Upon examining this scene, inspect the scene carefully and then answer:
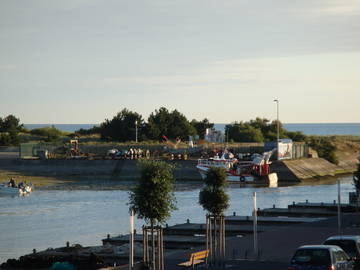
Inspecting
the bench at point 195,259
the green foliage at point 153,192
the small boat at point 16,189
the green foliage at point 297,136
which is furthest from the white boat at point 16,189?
the green foliage at point 297,136

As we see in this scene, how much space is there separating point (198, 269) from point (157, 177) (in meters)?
4.96

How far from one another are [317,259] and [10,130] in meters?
134

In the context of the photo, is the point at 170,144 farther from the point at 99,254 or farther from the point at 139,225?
the point at 99,254

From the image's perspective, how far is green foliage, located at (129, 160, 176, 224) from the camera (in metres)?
30.2

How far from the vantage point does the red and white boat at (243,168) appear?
110188 mm

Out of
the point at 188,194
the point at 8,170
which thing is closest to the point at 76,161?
the point at 8,170

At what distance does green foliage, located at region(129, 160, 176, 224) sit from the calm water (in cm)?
1582

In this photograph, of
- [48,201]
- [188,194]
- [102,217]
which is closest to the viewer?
[102,217]

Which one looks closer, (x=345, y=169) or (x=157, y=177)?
(x=157, y=177)

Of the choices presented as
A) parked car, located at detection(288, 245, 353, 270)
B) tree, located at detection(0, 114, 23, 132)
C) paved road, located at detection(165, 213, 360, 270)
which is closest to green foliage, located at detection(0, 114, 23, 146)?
tree, located at detection(0, 114, 23, 132)

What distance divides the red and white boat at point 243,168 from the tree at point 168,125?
35895 millimetres

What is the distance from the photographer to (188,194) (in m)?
86.8

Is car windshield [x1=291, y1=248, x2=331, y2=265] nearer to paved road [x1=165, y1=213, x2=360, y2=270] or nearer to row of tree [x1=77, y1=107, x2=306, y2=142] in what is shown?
paved road [x1=165, y1=213, x2=360, y2=270]

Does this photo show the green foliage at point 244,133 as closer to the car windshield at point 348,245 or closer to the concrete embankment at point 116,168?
the concrete embankment at point 116,168
